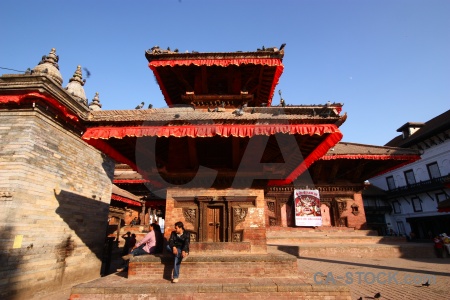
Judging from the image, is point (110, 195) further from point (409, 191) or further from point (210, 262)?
point (409, 191)

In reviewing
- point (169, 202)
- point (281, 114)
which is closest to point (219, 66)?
point (281, 114)

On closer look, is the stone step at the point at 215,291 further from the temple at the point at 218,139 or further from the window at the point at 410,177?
the window at the point at 410,177

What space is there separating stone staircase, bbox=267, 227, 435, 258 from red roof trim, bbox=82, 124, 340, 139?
7187 mm

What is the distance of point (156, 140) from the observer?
662 centimetres

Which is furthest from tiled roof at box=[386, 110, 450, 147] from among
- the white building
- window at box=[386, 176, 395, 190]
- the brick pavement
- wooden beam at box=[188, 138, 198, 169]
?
wooden beam at box=[188, 138, 198, 169]

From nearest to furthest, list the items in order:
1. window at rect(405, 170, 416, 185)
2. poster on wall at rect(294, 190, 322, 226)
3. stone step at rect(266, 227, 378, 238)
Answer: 1. stone step at rect(266, 227, 378, 238)
2. poster on wall at rect(294, 190, 322, 226)
3. window at rect(405, 170, 416, 185)

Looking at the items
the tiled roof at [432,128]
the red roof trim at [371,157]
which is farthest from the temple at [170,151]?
the tiled roof at [432,128]

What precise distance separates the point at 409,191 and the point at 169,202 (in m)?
33.1

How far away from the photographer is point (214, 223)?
7379 mm

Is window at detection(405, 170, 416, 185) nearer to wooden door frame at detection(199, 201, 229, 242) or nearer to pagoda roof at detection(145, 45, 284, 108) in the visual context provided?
pagoda roof at detection(145, 45, 284, 108)

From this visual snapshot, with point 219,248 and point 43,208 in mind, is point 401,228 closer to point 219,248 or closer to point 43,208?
point 219,248

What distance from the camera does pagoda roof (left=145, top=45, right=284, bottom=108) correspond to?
342 inches

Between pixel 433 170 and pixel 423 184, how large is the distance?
1907 millimetres

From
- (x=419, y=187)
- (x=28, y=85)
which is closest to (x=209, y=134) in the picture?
(x=28, y=85)
